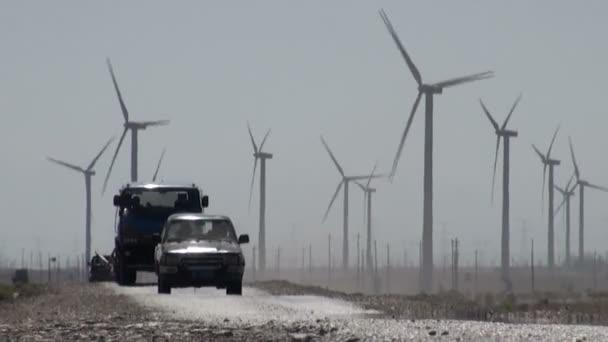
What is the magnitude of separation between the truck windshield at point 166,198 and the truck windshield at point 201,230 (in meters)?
6.58

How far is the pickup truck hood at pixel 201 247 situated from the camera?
136ft

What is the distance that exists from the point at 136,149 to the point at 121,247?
4243 centimetres

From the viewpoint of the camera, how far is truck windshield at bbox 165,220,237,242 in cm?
4278

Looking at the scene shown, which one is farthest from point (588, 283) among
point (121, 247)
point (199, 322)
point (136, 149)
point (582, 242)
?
point (199, 322)

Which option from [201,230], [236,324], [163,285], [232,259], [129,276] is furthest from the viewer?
[129,276]

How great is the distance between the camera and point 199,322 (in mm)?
28375

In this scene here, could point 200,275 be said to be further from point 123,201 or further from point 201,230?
point 123,201

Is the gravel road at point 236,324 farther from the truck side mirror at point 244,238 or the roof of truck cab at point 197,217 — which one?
the roof of truck cab at point 197,217

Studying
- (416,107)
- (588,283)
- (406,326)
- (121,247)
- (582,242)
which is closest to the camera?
(406,326)

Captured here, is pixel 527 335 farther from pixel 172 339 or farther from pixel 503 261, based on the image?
pixel 503 261

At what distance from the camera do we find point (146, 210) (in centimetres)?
5019

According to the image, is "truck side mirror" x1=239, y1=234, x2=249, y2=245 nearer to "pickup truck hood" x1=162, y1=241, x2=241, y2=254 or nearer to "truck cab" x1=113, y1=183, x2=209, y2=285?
"pickup truck hood" x1=162, y1=241, x2=241, y2=254

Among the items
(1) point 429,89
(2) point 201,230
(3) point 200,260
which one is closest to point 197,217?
(2) point 201,230

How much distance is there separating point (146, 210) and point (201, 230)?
24.7ft
